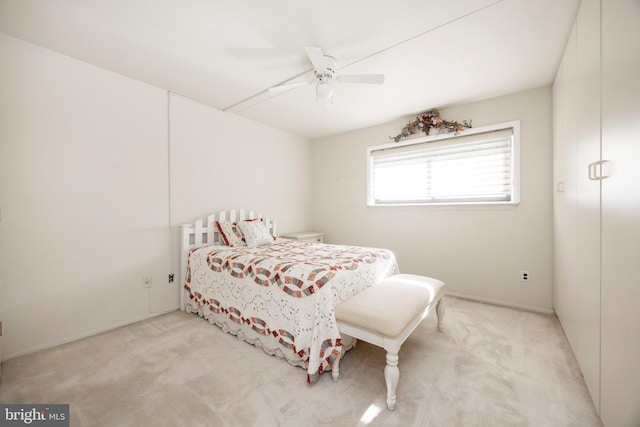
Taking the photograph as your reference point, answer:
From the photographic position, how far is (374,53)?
7.13 ft

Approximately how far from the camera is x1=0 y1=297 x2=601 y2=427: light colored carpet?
1396mm

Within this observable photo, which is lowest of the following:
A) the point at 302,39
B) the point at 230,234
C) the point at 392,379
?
the point at 392,379

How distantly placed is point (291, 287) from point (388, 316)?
728 mm

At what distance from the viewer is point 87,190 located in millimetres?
2305

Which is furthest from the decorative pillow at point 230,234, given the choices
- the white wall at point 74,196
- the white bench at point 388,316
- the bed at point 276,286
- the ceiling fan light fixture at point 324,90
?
the ceiling fan light fixture at point 324,90

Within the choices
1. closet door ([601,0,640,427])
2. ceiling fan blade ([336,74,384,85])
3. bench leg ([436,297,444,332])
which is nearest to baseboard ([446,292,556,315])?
bench leg ([436,297,444,332])

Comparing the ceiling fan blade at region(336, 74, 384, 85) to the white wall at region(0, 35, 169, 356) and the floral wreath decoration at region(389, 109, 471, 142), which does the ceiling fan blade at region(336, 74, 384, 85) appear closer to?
the floral wreath decoration at region(389, 109, 471, 142)

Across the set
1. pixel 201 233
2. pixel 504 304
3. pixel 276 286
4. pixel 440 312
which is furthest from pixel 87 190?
pixel 504 304

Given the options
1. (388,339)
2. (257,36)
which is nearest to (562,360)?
Result: (388,339)

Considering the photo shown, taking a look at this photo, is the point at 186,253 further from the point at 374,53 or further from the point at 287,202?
the point at 374,53

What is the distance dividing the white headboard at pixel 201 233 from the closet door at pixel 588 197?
3369mm

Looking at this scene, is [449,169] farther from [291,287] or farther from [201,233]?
[201,233]

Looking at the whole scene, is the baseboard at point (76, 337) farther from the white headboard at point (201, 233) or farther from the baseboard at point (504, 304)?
the baseboard at point (504, 304)

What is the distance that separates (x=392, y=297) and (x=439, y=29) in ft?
6.68
